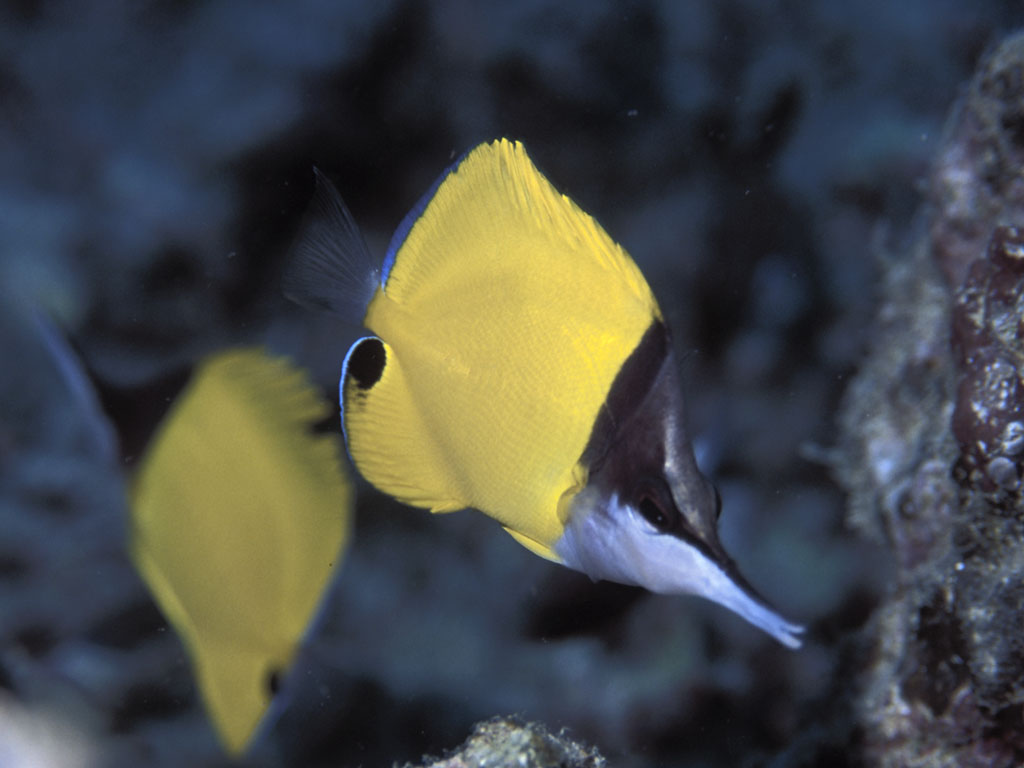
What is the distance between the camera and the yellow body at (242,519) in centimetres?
128

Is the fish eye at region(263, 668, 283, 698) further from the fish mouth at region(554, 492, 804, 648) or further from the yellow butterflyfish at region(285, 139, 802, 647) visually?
the fish mouth at region(554, 492, 804, 648)

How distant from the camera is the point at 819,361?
6.77 feet

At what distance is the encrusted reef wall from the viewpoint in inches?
51.1

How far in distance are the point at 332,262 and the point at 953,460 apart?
4.15 ft

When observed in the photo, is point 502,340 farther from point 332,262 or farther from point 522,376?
point 332,262

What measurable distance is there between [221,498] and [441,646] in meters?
0.67

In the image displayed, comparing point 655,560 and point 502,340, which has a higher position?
point 502,340

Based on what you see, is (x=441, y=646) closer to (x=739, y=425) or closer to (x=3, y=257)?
(x=739, y=425)

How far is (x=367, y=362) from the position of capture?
1021mm

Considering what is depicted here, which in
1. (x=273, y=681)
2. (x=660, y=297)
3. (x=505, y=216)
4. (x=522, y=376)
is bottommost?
(x=273, y=681)

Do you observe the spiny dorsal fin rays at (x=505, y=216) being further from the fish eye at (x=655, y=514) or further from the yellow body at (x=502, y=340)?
the fish eye at (x=655, y=514)

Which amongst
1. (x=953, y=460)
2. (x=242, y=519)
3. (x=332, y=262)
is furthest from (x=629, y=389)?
(x=953, y=460)

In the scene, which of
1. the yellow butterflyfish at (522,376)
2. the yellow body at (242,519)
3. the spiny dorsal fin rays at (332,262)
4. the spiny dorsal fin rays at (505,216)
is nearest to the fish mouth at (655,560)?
the yellow butterflyfish at (522,376)

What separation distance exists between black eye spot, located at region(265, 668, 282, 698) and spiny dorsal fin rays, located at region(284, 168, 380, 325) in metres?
0.75
